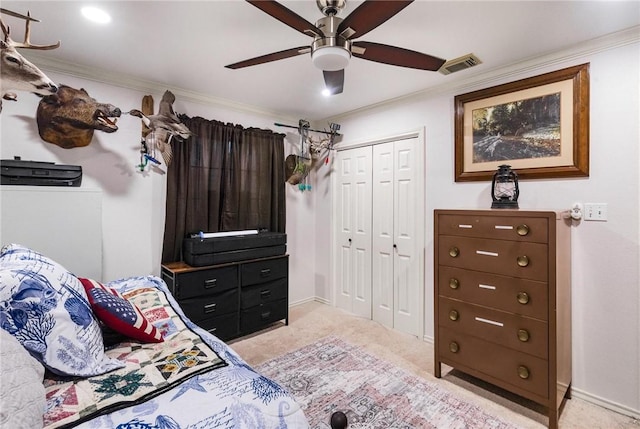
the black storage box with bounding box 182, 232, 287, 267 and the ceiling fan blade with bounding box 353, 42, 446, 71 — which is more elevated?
the ceiling fan blade with bounding box 353, 42, 446, 71

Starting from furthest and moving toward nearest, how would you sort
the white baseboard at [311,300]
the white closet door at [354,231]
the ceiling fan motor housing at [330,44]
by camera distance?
the white baseboard at [311,300], the white closet door at [354,231], the ceiling fan motor housing at [330,44]

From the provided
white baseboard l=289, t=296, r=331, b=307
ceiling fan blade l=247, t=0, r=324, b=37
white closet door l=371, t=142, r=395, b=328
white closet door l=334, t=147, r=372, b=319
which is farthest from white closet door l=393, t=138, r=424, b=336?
ceiling fan blade l=247, t=0, r=324, b=37

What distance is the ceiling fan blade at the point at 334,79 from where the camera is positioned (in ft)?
5.79

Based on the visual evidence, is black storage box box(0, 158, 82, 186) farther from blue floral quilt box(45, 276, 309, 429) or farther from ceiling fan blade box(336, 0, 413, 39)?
ceiling fan blade box(336, 0, 413, 39)

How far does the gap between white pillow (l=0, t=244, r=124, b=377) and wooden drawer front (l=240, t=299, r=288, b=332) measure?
1.82 metres

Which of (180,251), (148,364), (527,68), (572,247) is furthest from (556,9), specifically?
(180,251)

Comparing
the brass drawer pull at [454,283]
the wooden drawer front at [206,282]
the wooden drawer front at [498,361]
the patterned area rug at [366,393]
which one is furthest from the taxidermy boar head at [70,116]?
the wooden drawer front at [498,361]

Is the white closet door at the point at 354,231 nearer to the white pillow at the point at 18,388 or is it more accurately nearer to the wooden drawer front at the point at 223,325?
the wooden drawer front at the point at 223,325

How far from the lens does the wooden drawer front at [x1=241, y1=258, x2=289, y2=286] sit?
2.96 metres

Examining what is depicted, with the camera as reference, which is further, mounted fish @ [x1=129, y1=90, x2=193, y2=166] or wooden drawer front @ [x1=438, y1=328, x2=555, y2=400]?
mounted fish @ [x1=129, y1=90, x2=193, y2=166]

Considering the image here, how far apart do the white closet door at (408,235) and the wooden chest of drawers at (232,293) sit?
47.4 inches

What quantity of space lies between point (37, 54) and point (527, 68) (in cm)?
358

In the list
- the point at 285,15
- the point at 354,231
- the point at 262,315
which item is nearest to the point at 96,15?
the point at 285,15

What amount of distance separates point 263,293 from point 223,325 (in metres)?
0.47
